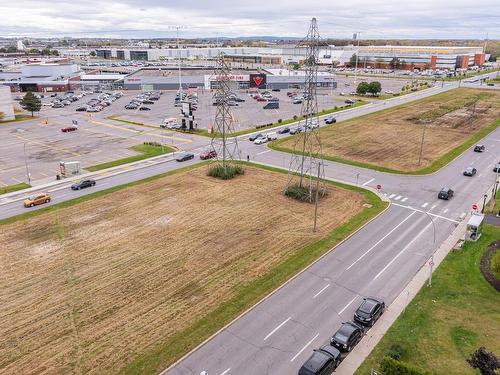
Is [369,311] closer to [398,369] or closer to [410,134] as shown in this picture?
[398,369]

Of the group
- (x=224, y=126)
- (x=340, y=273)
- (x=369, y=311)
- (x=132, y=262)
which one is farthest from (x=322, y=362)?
(x=224, y=126)

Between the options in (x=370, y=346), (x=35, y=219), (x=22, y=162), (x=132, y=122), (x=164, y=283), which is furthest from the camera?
(x=132, y=122)

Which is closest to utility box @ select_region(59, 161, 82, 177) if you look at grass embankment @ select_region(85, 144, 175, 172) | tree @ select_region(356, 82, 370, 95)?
grass embankment @ select_region(85, 144, 175, 172)

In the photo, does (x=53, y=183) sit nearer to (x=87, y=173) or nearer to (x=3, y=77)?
(x=87, y=173)

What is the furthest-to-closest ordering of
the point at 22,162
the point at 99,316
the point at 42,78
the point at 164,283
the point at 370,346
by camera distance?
the point at 42,78
the point at 22,162
the point at 164,283
the point at 99,316
the point at 370,346

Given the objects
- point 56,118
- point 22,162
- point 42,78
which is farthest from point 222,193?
point 42,78

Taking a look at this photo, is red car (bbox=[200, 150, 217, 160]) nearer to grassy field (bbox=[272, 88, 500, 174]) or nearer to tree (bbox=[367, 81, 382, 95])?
grassy field (bbox=[272, 88, 500, 174])

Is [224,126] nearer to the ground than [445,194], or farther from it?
farther from it
